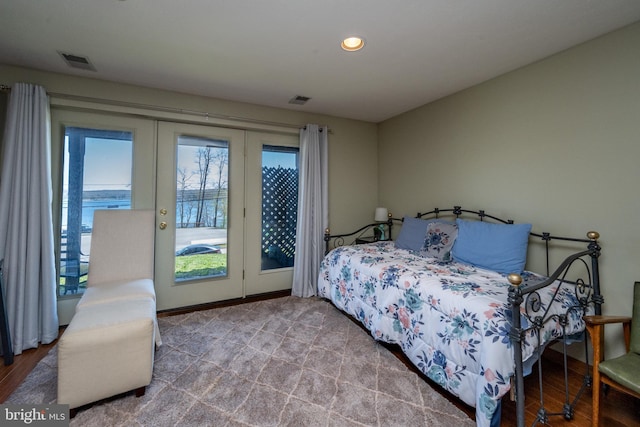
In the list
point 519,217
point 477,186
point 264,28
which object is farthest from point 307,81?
point 519,217

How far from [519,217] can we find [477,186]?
50 cm

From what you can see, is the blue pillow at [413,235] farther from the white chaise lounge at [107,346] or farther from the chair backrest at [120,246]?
the chair backrest at [120,246]

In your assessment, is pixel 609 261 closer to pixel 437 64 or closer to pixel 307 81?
pixel 437 64

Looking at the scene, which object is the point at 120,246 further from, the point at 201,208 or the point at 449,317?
the point at 449,317

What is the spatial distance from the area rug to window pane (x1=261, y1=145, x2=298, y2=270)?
110 centimetres

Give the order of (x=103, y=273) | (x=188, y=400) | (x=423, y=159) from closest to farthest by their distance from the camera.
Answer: (x=188, y=400)
(x=103, y=273)
(x=423, y=159)

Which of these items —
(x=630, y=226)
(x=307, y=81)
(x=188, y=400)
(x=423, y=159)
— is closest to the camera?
(x=188, y=400)

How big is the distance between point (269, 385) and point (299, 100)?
2.81 metres

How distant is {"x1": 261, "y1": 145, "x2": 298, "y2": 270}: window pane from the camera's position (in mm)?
3447

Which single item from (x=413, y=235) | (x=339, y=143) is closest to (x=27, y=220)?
(x=339, y=143)

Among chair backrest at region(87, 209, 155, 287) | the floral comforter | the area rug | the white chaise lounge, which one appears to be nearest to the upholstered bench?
the white chaise lounge

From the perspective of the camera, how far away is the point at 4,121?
90.8 inches

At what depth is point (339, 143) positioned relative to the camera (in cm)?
381

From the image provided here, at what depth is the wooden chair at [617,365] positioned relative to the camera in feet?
4.06
